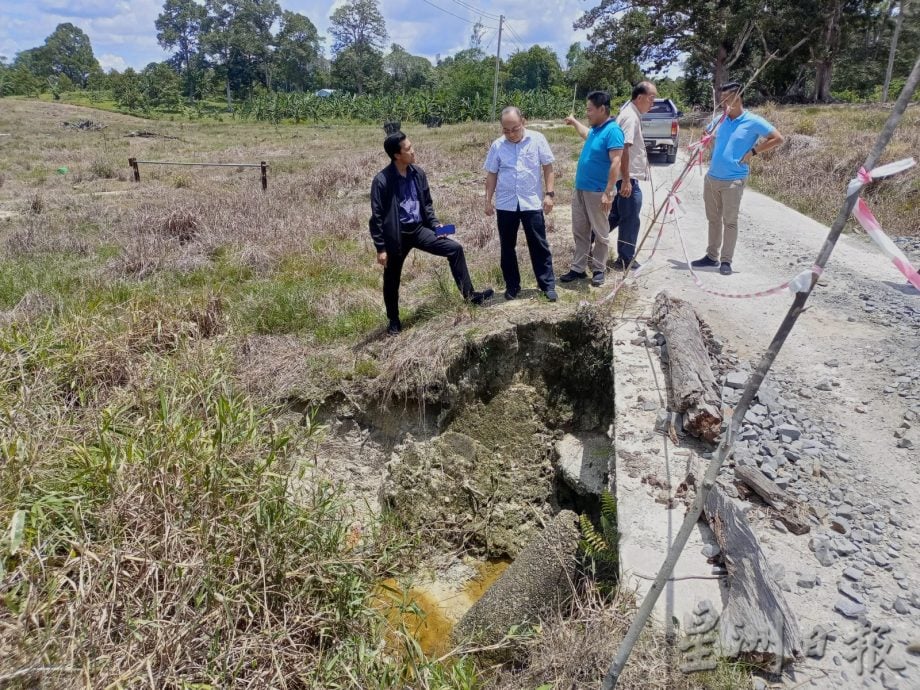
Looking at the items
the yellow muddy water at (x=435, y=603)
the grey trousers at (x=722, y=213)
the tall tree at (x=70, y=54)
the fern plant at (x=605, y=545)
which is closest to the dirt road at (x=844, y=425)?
the grey trousers at (x=722, y=213)

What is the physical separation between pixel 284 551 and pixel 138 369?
2.83 meters

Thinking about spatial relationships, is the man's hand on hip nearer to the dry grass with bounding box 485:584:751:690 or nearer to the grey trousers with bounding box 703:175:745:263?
the grey trousers with bounding box 703:175:745:263

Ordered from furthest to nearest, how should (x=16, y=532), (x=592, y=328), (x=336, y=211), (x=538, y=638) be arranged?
(x=336, y=211) < (x=592, y=328) < (x=538, y=638) < (x=16, y=532)

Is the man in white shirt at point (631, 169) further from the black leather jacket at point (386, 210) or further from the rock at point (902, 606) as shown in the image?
the rock at point (902, 606)

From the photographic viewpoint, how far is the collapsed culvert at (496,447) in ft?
15.0

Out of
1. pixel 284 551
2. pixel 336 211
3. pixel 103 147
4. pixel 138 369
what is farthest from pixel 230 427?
pixel 103 147

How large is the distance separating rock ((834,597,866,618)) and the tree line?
2824mm

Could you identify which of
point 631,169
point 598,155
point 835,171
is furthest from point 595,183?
point 835,171

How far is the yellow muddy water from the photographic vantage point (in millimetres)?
3682

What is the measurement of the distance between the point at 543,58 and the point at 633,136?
80921mm

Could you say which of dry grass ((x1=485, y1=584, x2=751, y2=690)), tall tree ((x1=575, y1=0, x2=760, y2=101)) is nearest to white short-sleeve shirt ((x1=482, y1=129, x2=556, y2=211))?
dry grass ((x1=485, y1=584, x2=751, y2=690))

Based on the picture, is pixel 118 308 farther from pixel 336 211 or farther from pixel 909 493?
pixel 909 493

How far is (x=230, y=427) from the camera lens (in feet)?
12.3

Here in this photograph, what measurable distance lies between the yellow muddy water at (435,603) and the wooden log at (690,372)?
6.24 ft
